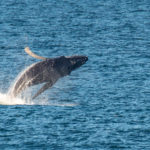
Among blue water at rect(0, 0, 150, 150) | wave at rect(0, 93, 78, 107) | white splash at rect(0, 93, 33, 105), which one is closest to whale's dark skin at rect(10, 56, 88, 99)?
white splash at rect(0, 93, 33, 105)

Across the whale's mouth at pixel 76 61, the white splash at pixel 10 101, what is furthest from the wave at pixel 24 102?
the whale's mouth at pixel 76 61

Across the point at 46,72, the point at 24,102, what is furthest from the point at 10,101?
the point at 46,72

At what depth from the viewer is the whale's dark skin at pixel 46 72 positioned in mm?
73125

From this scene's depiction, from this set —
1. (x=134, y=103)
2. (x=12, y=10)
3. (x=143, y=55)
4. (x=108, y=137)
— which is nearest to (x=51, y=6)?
(x=12, y=10)

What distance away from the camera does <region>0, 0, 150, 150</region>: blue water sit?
245 feet

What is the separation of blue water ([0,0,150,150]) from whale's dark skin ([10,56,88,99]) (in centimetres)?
362

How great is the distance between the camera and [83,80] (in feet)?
312

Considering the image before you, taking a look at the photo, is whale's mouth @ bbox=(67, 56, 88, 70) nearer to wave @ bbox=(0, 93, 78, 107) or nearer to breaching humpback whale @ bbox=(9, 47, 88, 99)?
breaching humpback whale @ bbox=(9, 47, 88, 99)

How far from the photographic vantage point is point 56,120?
78.1 meters

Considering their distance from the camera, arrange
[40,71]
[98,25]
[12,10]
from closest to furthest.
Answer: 1. [40,71]
2. [98,25]
3. [12,10]

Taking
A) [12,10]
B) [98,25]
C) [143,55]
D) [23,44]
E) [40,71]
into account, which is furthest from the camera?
[12,10]

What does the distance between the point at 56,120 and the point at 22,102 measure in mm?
4377

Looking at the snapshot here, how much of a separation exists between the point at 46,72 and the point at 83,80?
21.6 metres

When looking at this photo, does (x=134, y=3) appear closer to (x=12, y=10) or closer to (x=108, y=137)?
(x=12, y=10)
